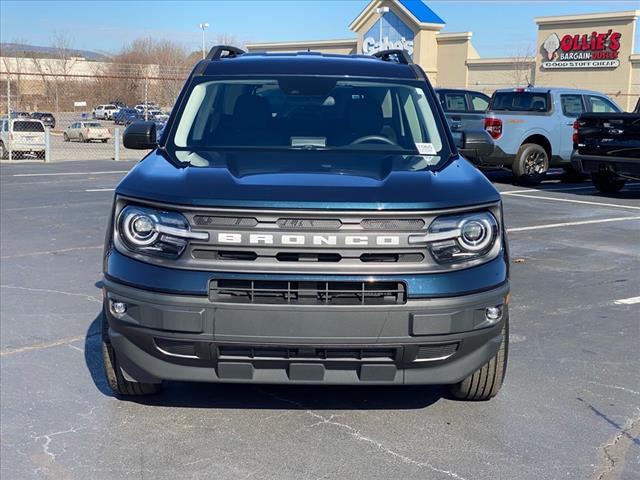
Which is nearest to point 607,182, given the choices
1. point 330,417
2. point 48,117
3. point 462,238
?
point 330,417

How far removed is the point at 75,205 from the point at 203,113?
26.8 ft

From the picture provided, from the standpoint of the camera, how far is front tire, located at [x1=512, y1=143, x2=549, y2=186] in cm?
1605

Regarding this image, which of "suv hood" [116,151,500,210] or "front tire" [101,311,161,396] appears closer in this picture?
"suv hood" [116,151,500,210]

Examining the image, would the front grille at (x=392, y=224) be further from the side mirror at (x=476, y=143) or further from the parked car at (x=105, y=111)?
the parked car at (x=105, y=111)

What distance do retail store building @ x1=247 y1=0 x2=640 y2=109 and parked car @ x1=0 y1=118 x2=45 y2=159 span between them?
23.0 metres

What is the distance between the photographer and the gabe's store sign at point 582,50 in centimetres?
3866

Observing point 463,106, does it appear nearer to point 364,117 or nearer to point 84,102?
point 364,117

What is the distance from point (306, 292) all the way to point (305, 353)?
0.29 meters

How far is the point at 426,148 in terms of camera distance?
4.59m

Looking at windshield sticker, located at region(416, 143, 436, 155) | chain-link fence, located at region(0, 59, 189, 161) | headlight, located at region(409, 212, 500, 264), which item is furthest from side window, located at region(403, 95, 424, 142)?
chain-link fence, located at region(0, 59, 189, 161)

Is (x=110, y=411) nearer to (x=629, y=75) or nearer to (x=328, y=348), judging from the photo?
(x=328, y=348)

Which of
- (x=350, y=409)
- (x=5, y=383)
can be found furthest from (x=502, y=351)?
(x=5, y=383)

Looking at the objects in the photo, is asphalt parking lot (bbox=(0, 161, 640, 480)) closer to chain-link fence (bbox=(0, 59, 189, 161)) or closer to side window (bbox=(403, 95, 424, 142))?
side window (bbox=(403, 95, 424, 142))

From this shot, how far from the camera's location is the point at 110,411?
4.14 metres
